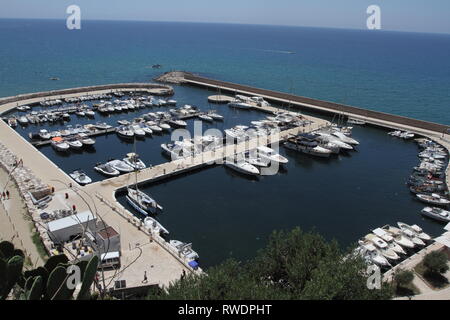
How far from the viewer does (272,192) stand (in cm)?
3791

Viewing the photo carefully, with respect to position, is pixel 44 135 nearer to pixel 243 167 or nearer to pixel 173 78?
pixel 243 167

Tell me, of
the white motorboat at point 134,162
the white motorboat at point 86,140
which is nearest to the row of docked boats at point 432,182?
the white motorboat at point 134,162

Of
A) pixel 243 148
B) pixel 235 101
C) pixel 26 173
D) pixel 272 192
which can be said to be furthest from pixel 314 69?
pixel 26 173

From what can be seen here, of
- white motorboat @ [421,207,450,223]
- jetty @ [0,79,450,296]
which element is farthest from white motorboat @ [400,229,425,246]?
jetty @ [0,79,450,296]

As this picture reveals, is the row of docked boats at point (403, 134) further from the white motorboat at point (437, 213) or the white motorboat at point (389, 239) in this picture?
the white motorboat at point (389, 239)

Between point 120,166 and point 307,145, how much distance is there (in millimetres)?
25308

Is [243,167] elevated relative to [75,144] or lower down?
lower down

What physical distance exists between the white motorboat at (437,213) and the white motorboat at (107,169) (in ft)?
107

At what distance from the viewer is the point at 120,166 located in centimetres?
4038

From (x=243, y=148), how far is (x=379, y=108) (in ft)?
147

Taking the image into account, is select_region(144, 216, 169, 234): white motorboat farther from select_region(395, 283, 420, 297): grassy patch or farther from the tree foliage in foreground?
select_region(395, 283, 420, 297): grassy patch

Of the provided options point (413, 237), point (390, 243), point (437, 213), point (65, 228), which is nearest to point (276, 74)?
point (437, 213)

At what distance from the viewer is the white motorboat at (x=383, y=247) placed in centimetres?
2658

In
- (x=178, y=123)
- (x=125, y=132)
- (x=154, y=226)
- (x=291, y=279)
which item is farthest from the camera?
(x=178, y=123)
